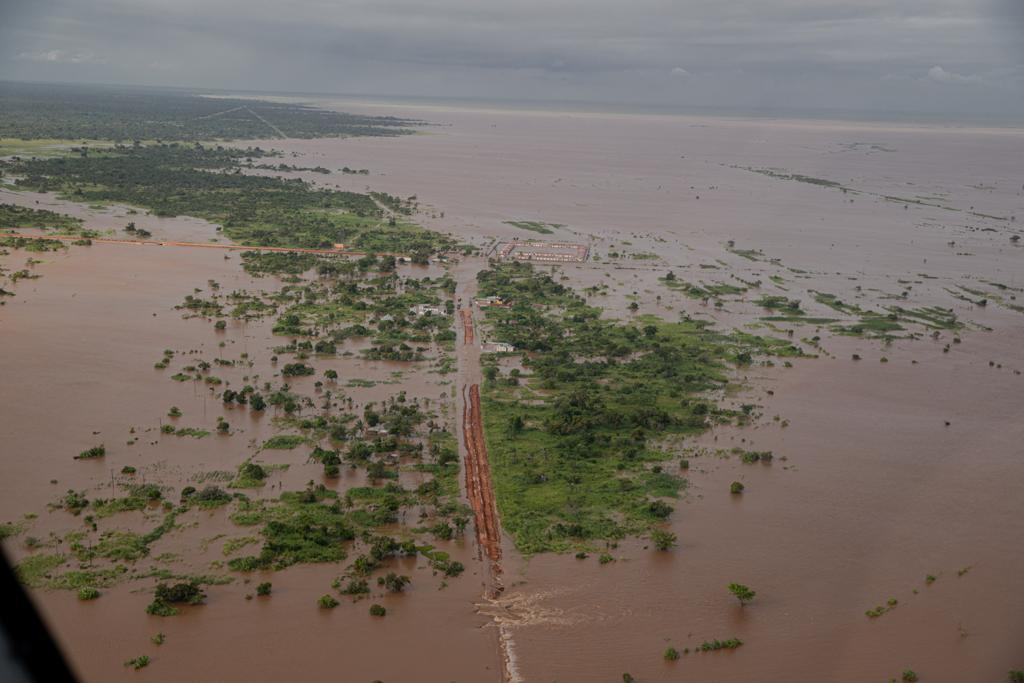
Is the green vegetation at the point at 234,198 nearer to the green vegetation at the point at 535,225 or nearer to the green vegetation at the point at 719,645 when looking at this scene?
the green vegetation at the point at 535,225

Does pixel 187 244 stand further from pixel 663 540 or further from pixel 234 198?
pixel 663 540

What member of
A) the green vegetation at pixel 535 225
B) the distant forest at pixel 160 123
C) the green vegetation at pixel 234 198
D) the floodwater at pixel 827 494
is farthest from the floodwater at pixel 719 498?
the distant forest at pixel 160 123

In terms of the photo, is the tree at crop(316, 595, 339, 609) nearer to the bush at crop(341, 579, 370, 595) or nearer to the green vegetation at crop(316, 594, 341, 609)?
the green vegetation at crop(316, 594, 341, 609)

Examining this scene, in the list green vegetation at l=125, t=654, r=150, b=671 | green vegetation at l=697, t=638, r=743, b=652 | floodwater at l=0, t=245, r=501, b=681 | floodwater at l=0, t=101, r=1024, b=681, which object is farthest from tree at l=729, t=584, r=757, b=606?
green vegetation at l=125, t=654, r=150, b=671

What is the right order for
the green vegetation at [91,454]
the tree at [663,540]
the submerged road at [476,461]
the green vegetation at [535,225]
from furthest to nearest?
the green vegetation at [535,225] < the green vegetation at [91,454] < the tree at [663,540] < the submerged road at [476,461]

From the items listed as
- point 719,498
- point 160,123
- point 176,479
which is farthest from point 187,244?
point 160,123

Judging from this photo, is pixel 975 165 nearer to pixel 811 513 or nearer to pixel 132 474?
pixel 811 513
